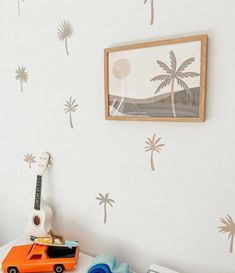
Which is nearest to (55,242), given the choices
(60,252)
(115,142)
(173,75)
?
(60,252)

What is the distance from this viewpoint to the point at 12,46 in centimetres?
138

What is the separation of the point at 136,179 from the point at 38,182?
53 centimetres

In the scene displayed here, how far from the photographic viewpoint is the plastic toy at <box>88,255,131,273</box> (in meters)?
0.98

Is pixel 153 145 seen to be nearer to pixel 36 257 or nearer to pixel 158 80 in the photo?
pixel 158 80

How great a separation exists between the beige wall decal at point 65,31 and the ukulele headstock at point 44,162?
518 mm

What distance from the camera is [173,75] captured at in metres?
0.92

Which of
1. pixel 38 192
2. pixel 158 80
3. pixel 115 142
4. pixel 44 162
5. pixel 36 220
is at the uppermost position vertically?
pixel 158 80

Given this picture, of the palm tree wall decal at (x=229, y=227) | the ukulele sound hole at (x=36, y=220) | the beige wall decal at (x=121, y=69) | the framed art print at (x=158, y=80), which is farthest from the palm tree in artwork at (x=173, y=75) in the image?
the ukulele sound hole at (x=36, y=220)

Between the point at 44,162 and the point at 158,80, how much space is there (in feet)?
2.36

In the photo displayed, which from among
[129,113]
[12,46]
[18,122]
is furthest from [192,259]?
[12,46]

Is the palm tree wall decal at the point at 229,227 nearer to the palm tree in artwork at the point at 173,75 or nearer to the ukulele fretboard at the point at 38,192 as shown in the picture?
the palm tree in artwork at the point at 173,75

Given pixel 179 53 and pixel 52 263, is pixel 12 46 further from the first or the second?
pixel 52 263

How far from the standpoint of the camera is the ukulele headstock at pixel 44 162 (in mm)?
1298

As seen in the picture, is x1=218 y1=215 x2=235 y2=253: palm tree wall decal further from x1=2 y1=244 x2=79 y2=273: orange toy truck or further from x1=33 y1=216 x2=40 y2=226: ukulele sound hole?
x1=33 y1=216 x2=40 y2=226: ukulele sound hole
